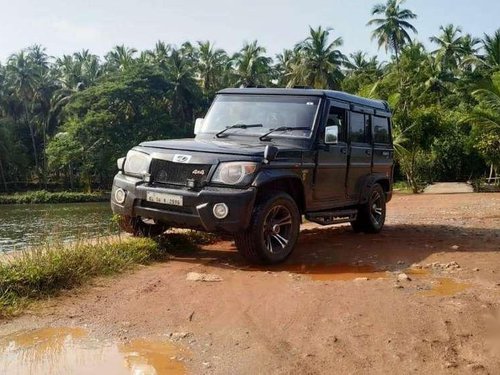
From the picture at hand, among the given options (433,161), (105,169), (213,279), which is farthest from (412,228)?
(105,169)

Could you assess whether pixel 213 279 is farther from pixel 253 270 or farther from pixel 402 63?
pixel 402 63

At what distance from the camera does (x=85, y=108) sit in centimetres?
4862

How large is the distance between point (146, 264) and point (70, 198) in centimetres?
4285

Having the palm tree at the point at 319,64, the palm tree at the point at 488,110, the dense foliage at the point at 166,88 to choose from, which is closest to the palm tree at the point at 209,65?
the dense foliage at the point at 166,88

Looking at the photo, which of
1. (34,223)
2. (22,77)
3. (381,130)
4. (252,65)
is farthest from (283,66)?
(381,130)

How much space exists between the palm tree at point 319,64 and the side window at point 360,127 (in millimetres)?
35518

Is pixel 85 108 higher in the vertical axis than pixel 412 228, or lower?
higher

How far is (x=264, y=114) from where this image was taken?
269 inches

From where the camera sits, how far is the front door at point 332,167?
678 centimetres

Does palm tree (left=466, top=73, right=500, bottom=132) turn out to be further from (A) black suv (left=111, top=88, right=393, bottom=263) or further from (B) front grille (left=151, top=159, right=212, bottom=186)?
(B) front grille (left=151, top=159, right=212, bottom=186)

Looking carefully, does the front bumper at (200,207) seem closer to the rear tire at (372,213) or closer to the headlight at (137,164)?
the headlight at (137,164)

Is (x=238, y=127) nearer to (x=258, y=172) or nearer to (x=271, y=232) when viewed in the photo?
(x=258, y=172)

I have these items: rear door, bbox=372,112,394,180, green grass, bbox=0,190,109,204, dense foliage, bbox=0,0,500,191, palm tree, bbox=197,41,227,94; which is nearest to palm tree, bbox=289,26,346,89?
dense foliage, bbox=0,0,500,191

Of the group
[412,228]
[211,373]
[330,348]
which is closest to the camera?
[211,373]
